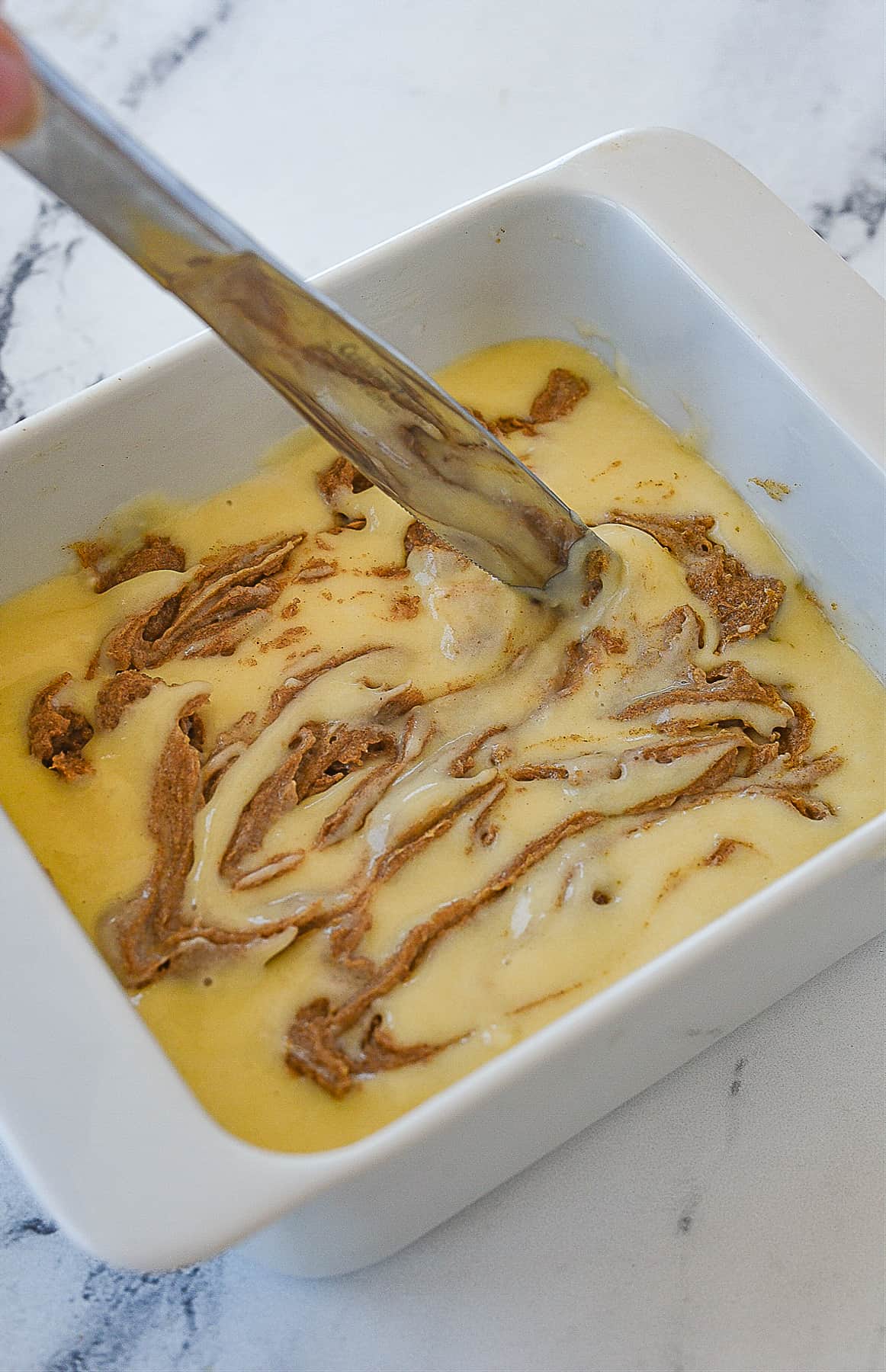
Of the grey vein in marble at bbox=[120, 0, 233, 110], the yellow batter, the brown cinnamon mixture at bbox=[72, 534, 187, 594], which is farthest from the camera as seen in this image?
the grey vein in marble at bbox=[120, 0, 233, 110]

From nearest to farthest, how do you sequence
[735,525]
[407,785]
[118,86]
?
[407,785]
[735,525]
[118,86]

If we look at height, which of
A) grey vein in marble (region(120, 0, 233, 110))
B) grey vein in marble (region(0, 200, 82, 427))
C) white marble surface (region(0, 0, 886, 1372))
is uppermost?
grey vein in marble (region(120, 0, 233, 110))

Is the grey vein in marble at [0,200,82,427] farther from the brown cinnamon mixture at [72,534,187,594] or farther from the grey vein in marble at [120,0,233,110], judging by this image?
the brown cinnamon mixture at [72,534,187,594]

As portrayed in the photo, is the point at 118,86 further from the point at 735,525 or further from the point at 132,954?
the point at 132,954

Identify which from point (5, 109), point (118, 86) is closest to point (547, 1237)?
point (5, 109)

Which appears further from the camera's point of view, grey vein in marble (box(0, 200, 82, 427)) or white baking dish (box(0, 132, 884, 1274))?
grey vein in marble (box(0, 200, 82, 427))

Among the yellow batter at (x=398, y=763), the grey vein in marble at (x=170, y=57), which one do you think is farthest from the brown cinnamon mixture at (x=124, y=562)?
the grey vein in marble at (x=170, y=57)

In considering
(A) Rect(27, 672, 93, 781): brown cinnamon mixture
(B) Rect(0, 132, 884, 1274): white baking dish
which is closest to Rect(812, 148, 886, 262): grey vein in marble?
(B) Rect(0, 132, 884, 1274): white baking dish

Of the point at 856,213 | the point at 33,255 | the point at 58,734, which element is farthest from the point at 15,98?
the point at 856,213
